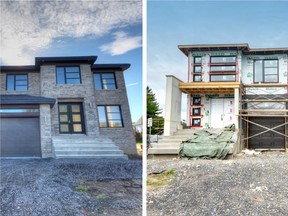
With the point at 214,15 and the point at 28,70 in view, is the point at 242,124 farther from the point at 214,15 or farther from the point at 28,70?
the point at 28,70

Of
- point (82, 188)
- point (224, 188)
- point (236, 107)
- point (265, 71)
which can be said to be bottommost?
point (82, 188)

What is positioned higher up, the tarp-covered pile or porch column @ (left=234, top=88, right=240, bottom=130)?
porch column @ (left=234, top=88, right=240, bottom=130)

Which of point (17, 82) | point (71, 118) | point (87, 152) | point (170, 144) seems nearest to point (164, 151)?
point (170, 144)

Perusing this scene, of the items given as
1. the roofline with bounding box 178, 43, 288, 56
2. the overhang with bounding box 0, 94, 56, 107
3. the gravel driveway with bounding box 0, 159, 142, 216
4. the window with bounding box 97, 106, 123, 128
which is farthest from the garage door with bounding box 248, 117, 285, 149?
the overhang with bounding box 0, 94, 56, 107

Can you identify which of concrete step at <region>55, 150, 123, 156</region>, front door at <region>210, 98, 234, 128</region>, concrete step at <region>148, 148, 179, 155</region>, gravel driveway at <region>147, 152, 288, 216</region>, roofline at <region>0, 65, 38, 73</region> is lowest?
gravel driveway at <region>147, 152, 288, 216</region>

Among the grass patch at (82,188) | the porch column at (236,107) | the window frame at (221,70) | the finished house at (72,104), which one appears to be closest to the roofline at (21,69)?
the finished house at (72,104)

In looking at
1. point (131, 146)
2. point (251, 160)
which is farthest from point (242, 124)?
point (131, 146)

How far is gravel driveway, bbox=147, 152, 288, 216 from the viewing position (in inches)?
93.0

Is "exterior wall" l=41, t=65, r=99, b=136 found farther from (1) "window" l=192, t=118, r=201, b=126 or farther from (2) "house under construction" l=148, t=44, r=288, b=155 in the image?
(1) "window" l=192, t=118, r=201, b=126

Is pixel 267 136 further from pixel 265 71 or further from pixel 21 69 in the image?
pixel 21 69

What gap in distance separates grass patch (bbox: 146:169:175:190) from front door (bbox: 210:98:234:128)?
1.57ft

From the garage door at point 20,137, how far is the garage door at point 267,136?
6.05 feet

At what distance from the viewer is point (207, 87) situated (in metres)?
2.77

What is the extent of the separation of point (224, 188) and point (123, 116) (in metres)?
1.13
